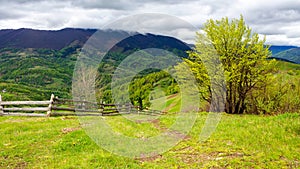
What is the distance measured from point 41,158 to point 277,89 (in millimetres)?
22744

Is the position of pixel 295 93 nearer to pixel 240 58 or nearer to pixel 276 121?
pixel 240 58

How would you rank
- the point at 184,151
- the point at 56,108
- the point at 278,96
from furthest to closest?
the point at 278,96 → the point at 56,108 → the point at 184,151

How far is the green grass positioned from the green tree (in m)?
12.4

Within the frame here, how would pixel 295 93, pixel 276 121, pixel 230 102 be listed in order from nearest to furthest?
pixel 276 121 < pixel 295 93 < pixel 230 102

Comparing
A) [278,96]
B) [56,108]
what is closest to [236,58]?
[278,96]

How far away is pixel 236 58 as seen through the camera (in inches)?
Answer: 1006

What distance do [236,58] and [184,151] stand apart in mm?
17983

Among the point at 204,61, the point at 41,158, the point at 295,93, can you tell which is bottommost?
the point at 41,158

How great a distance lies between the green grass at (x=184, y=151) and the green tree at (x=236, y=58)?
12.4 metres

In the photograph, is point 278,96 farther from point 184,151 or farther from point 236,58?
point 184,151

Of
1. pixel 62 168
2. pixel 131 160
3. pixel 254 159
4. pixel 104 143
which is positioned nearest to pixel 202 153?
pixel 254 159

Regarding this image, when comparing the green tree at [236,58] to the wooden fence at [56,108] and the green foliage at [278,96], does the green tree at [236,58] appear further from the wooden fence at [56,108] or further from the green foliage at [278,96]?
the wooden fence at [56,108]

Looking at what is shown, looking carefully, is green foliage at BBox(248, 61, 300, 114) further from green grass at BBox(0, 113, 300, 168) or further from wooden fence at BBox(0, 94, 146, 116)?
wooden fence at BBox(0, 94, 146, 116)

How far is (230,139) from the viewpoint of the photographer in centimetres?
1120
